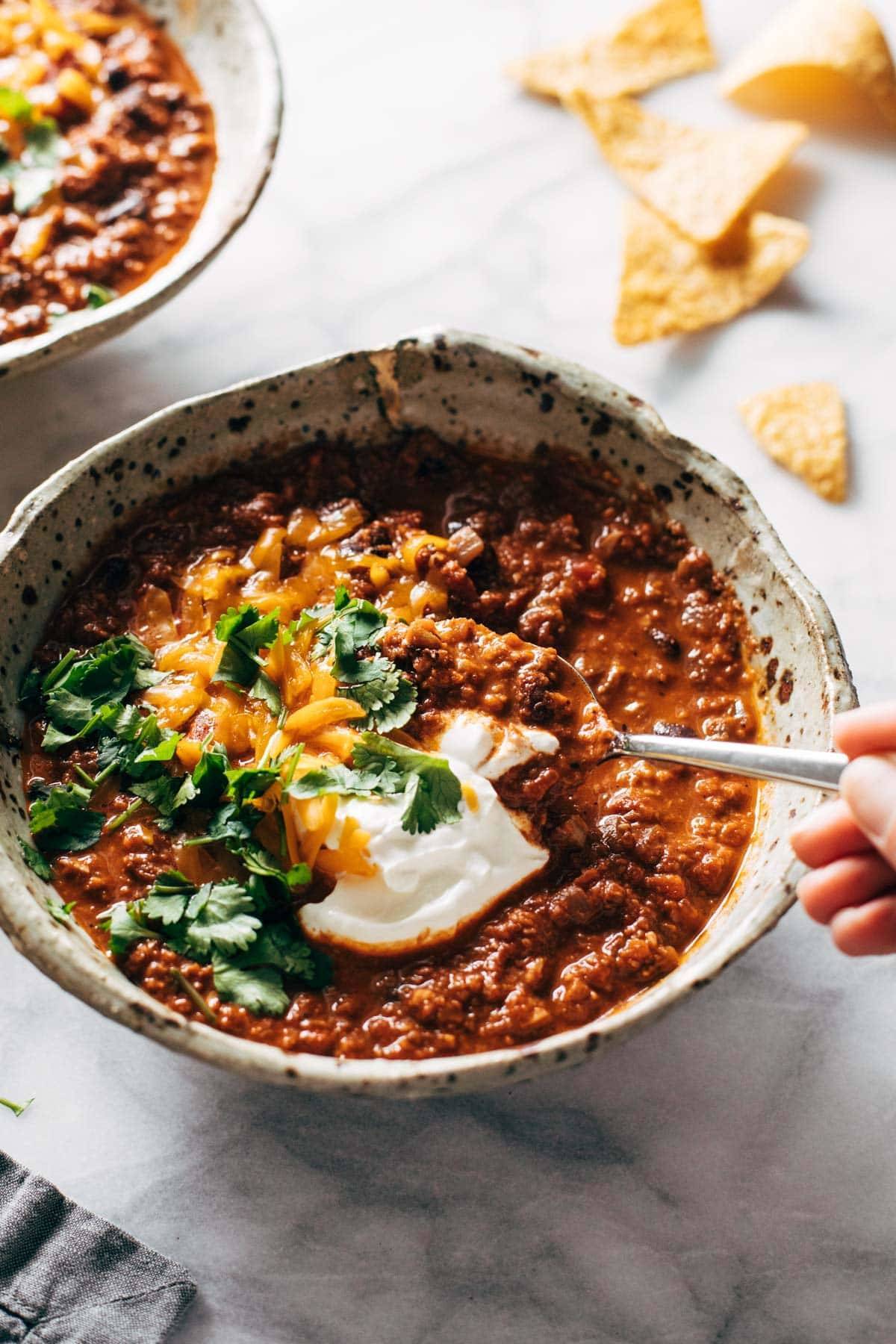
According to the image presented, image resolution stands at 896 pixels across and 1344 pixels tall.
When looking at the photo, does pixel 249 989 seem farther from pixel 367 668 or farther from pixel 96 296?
pixel 96 296

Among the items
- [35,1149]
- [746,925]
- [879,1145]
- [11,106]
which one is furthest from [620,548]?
[11,106]

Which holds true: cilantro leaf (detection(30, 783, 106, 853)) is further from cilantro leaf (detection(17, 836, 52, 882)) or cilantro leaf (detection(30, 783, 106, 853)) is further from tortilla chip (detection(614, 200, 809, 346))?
tortilla chip (detection(614, 200, 809, 346))

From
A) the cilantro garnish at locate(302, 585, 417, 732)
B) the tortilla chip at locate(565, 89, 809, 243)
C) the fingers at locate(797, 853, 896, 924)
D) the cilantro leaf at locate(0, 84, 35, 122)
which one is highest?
the cilantro leaf at locate(0, 84, 35, 122)

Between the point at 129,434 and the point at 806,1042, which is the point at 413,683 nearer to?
the point at 129,434

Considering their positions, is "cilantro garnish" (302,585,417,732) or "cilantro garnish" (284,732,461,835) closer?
"cilantro garnish" (284,732,461,835)

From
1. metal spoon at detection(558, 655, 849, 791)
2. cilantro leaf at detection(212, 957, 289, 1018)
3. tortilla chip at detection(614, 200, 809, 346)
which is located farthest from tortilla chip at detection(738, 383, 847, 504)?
cilantro leaf at detection(212, 957, 289, 1018)

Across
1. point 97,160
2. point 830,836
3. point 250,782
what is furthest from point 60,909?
point 97,160
